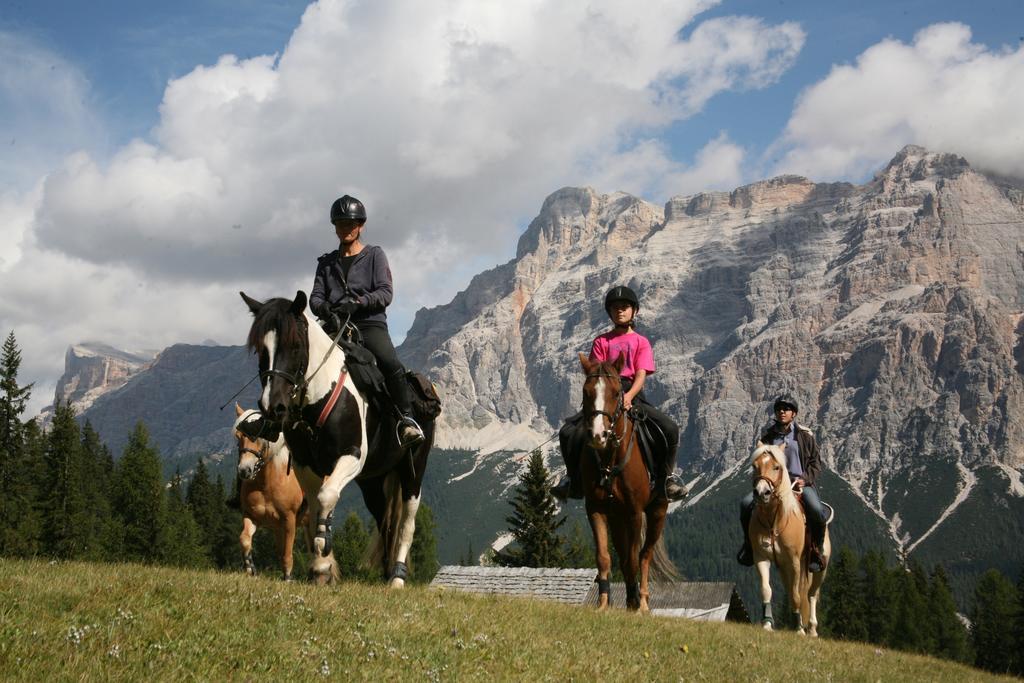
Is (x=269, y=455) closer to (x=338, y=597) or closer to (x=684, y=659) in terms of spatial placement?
(x=338, y=597)

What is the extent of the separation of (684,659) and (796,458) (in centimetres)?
1062

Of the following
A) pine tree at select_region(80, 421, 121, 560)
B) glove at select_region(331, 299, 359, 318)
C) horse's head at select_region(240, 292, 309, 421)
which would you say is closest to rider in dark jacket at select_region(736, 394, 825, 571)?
glove at select_region(331, 299, 359, 318)

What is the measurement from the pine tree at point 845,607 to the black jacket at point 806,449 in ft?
273

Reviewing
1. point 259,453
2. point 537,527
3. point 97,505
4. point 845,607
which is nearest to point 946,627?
point 845,607

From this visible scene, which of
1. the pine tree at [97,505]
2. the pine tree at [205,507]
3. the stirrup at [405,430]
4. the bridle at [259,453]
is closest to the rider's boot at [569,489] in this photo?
the stirrup at [405,430]

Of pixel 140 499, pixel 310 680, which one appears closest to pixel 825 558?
pixel 310 680

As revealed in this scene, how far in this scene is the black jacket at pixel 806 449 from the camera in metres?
20.7

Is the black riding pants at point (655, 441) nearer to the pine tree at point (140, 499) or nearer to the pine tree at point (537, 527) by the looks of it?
the pine tree at point (140, 499)

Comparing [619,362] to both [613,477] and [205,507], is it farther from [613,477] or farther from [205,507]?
[205,507]

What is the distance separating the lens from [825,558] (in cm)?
2075

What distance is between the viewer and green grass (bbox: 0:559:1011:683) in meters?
6.68

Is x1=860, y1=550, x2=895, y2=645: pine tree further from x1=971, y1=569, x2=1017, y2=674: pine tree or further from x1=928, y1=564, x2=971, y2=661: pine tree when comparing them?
x1=971, y1=569, x2=1017, y2=674: pine tree

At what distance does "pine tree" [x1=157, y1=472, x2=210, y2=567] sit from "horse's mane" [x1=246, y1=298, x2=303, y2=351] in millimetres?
54893

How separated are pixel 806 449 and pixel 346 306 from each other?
1264 cm
